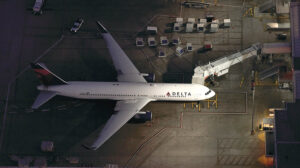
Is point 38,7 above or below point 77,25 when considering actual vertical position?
above

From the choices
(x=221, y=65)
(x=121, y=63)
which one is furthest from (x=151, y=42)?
(x=221, y=65)

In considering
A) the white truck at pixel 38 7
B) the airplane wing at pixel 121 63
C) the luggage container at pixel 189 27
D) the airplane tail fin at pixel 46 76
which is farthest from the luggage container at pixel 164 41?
the white truck at pixel 38 7

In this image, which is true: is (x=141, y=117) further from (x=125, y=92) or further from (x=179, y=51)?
(x=179, y=51)

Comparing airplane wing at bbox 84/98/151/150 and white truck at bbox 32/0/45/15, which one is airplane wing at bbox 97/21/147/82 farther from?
white truck at bbox 32/0/45/15

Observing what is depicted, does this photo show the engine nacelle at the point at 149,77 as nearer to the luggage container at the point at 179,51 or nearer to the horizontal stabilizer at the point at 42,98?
the luggage container at the point at 179,51

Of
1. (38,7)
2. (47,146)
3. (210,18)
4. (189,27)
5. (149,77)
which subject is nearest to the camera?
(47,146)

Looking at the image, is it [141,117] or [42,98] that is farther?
[42,98]

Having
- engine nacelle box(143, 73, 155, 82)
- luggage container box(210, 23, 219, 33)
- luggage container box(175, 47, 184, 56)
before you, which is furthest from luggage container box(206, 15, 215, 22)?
engine nacelle box(143, 73, 155, 82)
